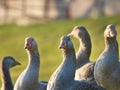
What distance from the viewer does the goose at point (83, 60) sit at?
10.6 metres

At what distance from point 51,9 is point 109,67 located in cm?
1708

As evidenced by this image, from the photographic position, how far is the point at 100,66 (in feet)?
31.9

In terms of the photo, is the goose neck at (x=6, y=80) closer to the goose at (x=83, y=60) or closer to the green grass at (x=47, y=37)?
the goose at (x=83, y=60)

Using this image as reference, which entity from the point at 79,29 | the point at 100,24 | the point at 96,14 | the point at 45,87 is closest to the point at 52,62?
the point at 100,24

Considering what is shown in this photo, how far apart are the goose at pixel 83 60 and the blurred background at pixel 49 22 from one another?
328 inches

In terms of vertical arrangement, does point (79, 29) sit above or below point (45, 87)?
above

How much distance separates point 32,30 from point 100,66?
14770 mm

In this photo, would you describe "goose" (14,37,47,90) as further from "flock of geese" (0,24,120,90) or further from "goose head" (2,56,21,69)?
"goose head" (2,56,21,69)

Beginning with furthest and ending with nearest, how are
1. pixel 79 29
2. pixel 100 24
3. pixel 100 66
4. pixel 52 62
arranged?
pixel 100 24 < pixel 52 62 < pixel 79 29 < pixel 100 66

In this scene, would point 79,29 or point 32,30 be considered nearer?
point 79,29

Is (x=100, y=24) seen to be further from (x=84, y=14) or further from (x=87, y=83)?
(x=87, y=83)

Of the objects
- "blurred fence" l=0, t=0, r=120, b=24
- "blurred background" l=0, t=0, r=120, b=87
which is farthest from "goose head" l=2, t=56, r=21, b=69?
"blurred fence" l=0, t=0, r=120, b=24

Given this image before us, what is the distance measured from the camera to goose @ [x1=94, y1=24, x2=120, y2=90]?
31.9ft

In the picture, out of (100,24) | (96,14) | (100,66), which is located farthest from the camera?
(96,14)
